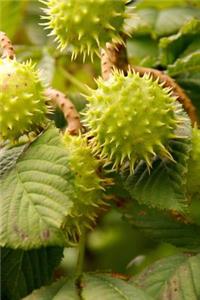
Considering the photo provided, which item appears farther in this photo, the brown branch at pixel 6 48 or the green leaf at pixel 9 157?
the brown branch at pixel 6 48

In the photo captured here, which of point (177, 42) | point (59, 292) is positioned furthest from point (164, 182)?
point (177, 42)

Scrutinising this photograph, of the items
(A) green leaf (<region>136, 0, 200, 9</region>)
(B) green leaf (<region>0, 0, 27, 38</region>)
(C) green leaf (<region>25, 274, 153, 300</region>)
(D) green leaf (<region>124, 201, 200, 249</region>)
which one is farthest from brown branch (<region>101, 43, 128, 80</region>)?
(B) green leaf (<region>0, 0, 27, 38</region>)

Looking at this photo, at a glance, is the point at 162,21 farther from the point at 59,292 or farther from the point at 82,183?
the point at 59,292

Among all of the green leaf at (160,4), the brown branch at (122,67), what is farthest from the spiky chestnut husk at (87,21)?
the green leaf at (160,4)

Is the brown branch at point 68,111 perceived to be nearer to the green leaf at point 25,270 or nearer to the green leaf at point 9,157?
the green leaf at point 9,157

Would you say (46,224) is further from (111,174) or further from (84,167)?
(111,174)

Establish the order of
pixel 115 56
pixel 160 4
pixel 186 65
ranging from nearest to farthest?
pixel 115 56 < pixel 186 65 < pixel 160 4

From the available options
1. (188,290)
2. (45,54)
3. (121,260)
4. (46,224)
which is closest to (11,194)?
(46,224)
